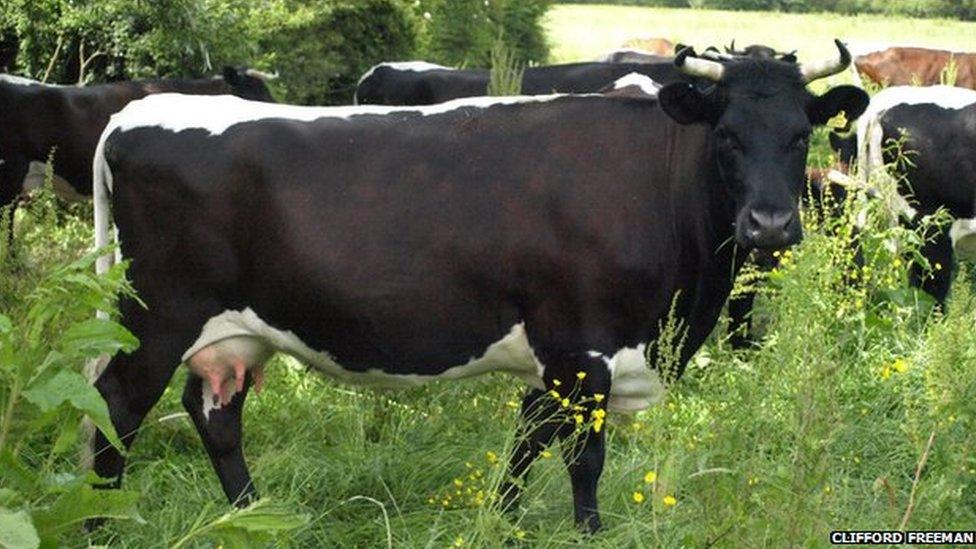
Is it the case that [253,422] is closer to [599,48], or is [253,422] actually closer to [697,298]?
[697,298]

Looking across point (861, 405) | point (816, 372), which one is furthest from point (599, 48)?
point (816, 372)

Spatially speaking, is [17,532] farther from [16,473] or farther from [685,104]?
[685,104]

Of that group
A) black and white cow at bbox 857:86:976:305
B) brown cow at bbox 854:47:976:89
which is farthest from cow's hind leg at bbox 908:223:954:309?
brown cow at bbox 854:47:976:89

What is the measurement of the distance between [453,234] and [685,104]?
925 millimetres

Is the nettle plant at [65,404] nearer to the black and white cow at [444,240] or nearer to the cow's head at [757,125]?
the black and white cow at [444,240]

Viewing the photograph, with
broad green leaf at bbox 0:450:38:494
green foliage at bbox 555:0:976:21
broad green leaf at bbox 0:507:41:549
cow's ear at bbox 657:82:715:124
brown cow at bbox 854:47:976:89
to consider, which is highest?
cow's ear at bbox 657:82:715:124

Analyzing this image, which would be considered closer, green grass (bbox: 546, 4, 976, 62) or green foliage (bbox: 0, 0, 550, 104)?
green foliage (bbox: 0, 0, 550, 104)

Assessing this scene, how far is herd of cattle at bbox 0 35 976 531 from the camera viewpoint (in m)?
5.45

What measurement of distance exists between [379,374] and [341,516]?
52cm

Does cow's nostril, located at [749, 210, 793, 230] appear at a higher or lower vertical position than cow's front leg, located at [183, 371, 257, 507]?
higher

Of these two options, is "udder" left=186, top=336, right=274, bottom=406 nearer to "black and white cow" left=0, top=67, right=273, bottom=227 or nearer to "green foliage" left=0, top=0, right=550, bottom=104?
"green foliage" left=0, top=0, right=550, bottom=104

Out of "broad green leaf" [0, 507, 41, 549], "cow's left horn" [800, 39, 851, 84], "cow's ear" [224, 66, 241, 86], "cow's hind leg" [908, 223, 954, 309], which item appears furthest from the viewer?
"cow's ear" [224, 66, 241, 86]

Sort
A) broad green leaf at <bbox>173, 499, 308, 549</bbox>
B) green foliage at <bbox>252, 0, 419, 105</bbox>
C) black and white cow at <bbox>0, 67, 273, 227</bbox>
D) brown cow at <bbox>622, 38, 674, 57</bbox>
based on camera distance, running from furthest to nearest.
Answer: brown cow at <bbox>622, 38, 674, 57</bbox>, green foliage at <bbox>252, 0, 419, 105</bbox>, black and white cow at <bbox>0, 67, 273, 227</bbox>, broad green leaf at <bbox>173, 499, 308, 549</bbox>

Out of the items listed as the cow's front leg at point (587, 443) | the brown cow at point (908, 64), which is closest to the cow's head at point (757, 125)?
the cow's front leg at point (587, 443)
